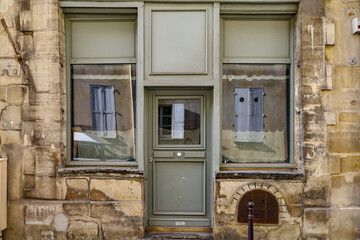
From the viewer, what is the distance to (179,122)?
5.19 m

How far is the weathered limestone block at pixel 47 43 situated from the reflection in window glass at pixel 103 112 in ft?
1.49

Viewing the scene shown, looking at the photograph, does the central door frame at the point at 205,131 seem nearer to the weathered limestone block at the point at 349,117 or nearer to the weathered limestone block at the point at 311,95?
the weathered limestone block at the point at 311,95

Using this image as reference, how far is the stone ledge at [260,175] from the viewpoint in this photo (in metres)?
4.79

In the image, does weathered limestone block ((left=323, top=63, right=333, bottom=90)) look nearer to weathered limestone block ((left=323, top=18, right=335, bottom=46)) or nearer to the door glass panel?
weathered limestone block ((left=323, top=18, right=335, bottom=46))

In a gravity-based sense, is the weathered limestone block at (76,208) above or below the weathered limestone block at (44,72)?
below

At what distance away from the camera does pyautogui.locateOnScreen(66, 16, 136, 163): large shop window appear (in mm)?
5176

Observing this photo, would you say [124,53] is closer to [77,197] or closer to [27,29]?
[27,29]

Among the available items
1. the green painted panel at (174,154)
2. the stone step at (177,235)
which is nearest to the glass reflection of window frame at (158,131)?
the green painted panel at (174,154)

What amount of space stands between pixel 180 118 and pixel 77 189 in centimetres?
205

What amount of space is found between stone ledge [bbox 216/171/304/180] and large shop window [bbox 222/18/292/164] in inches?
12.9

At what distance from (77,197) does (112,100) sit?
1697mm

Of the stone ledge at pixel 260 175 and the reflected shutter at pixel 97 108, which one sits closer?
the stone ledge at pixel 260 175

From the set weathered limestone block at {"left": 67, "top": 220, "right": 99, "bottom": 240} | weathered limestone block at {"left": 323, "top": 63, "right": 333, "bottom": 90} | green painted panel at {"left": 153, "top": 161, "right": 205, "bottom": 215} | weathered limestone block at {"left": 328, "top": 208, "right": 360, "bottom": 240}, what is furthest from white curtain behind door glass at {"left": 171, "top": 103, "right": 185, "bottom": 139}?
weathered limestone block at {"left": 328, "top": 208, "right": 360, "bottom": 240}

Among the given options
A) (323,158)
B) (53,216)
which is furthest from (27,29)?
(323,158)
